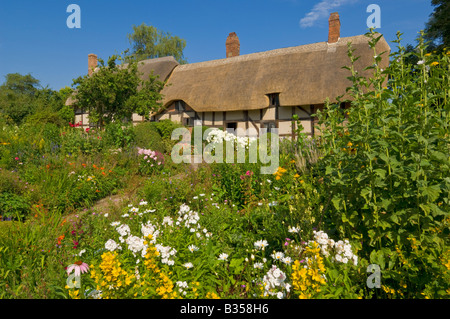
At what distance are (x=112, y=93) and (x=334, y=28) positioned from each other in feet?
39.4

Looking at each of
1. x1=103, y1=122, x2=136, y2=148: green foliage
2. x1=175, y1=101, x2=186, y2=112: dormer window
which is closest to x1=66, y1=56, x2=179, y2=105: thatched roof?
x1=175, y1=101, x2=186, y2=112: dormer window

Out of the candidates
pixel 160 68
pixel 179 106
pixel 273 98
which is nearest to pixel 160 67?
pixel 160 68

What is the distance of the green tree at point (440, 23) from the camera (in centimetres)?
1264

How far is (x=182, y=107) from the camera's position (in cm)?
1684

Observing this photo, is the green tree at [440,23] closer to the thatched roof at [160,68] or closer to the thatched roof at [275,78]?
the thatched roof at [275,78]

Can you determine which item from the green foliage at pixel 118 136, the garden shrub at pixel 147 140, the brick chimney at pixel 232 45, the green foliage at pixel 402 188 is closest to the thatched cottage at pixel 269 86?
the brick chimney at pixel 232 45

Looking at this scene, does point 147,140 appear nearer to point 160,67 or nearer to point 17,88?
point 160,67

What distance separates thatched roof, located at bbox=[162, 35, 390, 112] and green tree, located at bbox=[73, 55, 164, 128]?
3964mm

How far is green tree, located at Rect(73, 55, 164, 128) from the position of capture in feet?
36.2

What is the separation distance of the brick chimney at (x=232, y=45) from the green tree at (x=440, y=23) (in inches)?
417

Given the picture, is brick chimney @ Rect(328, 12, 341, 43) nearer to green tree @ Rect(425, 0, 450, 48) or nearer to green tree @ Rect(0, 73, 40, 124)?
green tree @ Rect(425, 0, 450, 48)
